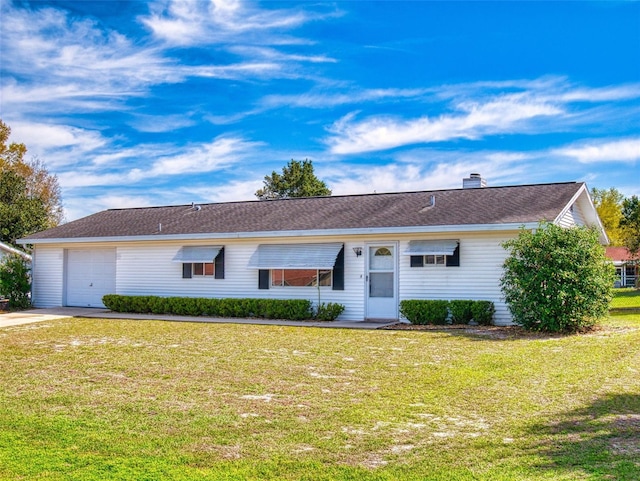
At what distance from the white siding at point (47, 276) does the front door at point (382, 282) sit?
11880 millimetres

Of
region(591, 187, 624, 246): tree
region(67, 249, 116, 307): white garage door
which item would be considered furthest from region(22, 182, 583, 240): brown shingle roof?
region(591, 187, 624, 246): tree

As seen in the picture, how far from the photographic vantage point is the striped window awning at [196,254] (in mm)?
18531

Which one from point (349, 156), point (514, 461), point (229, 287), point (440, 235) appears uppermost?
point (349, 156)

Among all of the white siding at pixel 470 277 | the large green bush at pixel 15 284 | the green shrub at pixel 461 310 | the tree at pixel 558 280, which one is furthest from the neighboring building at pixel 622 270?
the large green bush at pixel 15 284

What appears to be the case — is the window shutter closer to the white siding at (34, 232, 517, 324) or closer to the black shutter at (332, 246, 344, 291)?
the white siding at (34, 232, 517, 324)

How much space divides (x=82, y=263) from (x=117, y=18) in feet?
32.4

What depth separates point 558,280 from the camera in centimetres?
1302

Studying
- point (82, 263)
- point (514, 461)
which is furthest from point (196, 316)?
point (514, 461)

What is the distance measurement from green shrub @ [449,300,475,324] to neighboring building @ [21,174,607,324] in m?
0.47

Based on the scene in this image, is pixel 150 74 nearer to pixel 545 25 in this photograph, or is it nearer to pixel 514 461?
pixel 545 25

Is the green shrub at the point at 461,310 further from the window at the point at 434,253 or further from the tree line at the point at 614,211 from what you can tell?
the tree line at the point at 614,211

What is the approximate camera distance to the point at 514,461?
4.91m

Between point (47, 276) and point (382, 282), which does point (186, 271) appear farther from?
point (382, 282)

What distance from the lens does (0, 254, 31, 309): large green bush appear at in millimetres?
20781
